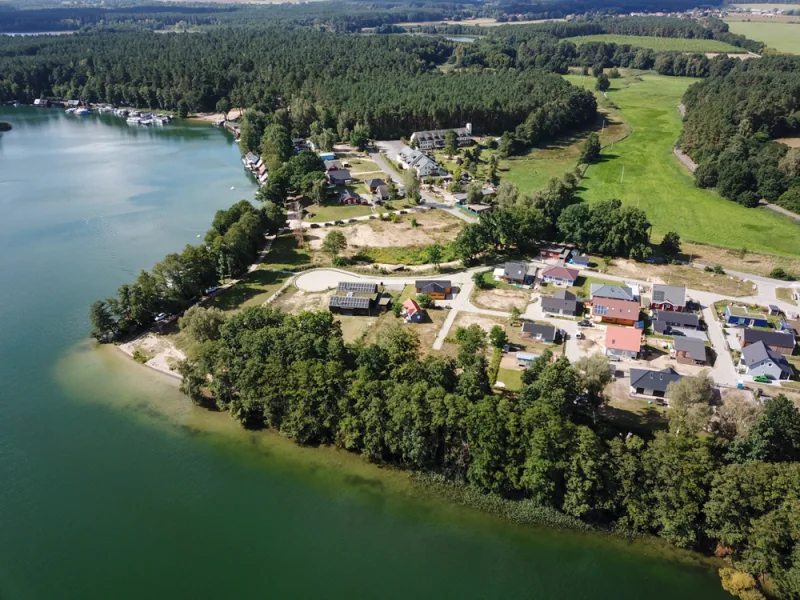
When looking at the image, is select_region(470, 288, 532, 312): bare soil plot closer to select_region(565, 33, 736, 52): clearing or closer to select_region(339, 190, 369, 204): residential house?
select_region(339, 190, 369, 204): residential house

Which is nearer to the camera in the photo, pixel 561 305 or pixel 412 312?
pixel 412 312

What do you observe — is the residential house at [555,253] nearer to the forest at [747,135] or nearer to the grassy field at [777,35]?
the forest at [747,135]

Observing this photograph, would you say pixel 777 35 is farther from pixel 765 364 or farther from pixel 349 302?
pixel 349 302

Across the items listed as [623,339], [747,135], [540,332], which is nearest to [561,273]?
[540,332]

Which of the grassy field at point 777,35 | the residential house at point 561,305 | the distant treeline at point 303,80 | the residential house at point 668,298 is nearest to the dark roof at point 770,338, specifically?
the residential house at point 668,298

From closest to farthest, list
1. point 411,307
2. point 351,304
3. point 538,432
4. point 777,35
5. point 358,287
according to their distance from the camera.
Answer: point 538,432 < point 411,307 < point 351,304 < point 358,287 < point 777,35

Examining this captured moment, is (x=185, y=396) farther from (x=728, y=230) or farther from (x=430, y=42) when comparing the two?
(x=430, y=42)
